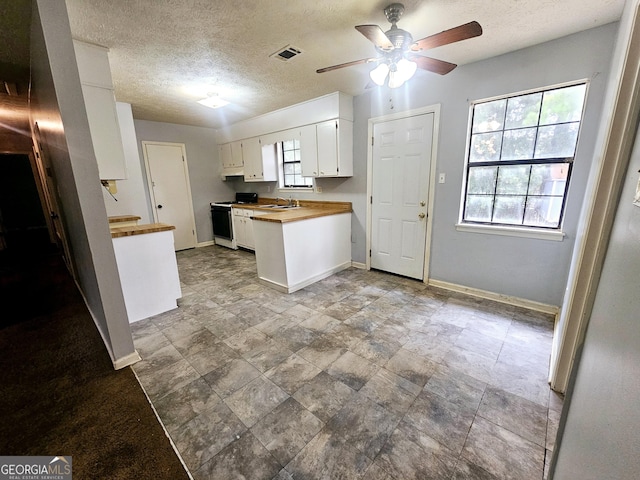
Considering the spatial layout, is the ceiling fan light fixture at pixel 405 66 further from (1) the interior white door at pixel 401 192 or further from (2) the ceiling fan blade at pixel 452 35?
(1) the interior white door at pixel 401 192

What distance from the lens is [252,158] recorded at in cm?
496

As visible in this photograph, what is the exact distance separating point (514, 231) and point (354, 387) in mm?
2252

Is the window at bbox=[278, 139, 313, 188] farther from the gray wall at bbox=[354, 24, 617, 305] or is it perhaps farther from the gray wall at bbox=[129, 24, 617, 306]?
the gray wall at bbox=[354, 24, 617, 305]

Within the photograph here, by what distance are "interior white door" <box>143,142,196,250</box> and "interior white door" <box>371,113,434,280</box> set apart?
3851 mm

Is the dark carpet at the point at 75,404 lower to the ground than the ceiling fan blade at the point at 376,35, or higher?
lower

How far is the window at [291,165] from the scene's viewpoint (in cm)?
470

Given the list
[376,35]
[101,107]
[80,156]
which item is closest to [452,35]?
[376,35]

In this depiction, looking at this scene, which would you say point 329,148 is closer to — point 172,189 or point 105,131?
point 105,131

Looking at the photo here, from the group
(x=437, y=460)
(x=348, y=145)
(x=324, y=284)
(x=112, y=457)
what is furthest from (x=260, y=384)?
(x=348, y=145)

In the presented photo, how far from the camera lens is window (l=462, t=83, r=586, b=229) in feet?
7.68

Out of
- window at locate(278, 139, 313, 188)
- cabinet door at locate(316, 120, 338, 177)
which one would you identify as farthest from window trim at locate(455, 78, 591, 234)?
window at locate(278, 139, 313, 188)

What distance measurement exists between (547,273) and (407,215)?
153cm

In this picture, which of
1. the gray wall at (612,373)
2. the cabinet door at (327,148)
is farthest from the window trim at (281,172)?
the gray wall at (612,373)

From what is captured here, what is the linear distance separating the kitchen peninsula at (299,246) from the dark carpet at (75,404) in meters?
1.75
